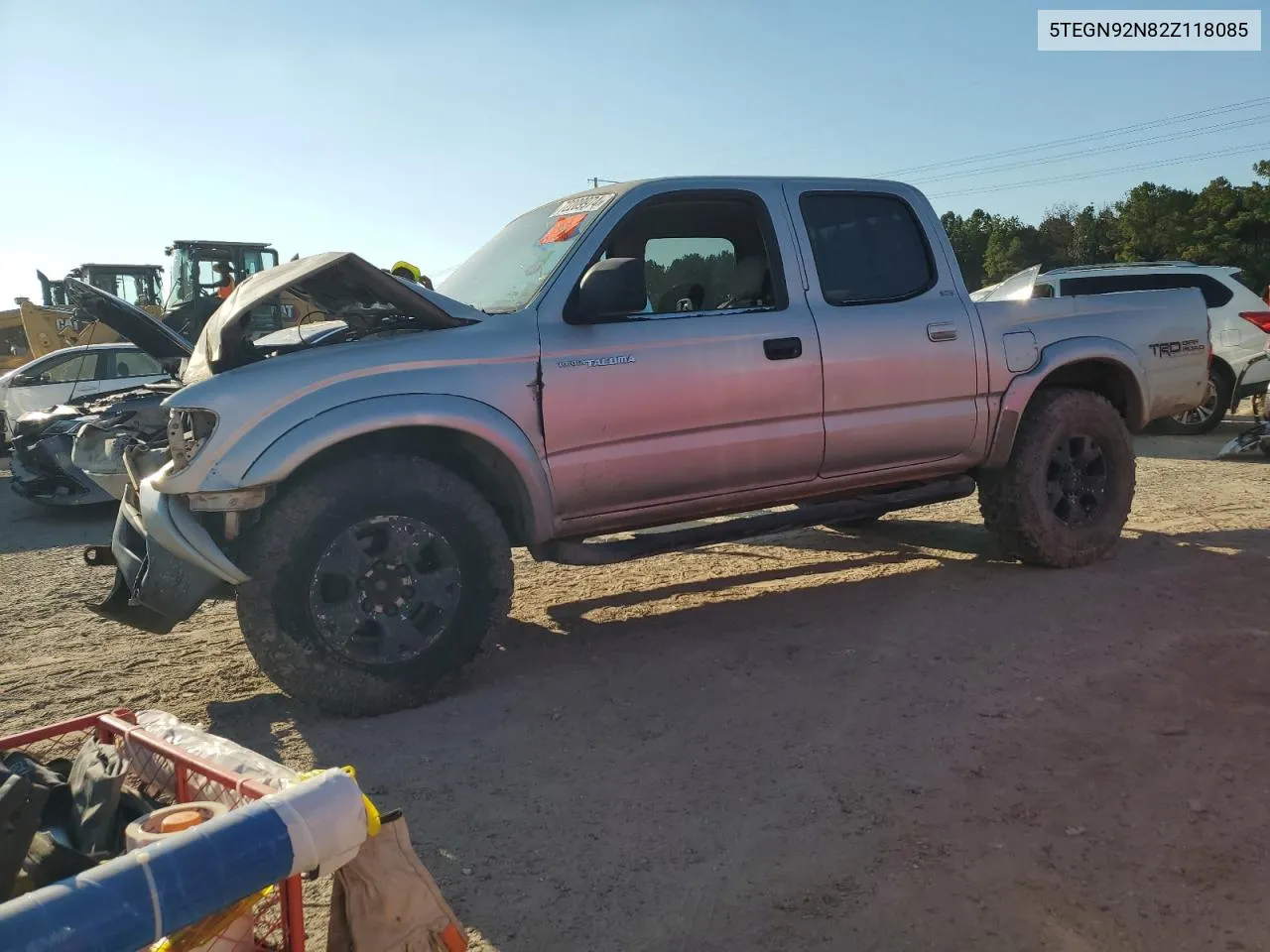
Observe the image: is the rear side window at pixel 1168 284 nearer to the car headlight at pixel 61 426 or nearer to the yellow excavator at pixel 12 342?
the car headlight at pixel 61 426

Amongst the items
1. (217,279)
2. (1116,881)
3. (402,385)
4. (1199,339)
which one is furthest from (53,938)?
(217,279)

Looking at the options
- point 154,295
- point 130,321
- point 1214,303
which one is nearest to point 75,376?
point 154,295

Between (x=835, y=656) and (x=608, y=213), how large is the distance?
2.19 meters

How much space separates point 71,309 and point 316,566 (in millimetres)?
16484

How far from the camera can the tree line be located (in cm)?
3612

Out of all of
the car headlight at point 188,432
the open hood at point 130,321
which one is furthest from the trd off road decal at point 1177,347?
the open hood at point 130,321

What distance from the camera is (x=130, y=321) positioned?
15.6 feet

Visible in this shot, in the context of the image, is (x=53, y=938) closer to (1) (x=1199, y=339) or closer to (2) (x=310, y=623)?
(2) (x=310, y=623)

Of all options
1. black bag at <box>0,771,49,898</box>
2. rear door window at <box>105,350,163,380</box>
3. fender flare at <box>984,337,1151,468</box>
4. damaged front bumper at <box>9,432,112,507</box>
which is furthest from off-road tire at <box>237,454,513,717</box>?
rear door window at <box>105,350,163,380</box>

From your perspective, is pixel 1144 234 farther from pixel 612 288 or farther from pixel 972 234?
pixel 612 288

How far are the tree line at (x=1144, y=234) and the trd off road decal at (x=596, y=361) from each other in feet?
83.9

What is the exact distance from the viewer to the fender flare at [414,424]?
3691 mm

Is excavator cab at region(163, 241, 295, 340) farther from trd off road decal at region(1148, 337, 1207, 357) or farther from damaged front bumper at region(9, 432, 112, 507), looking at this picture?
trd off road decal at region(1148, 337, 1207, 357)

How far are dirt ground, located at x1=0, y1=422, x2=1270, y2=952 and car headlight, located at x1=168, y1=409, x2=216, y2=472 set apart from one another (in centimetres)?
104
